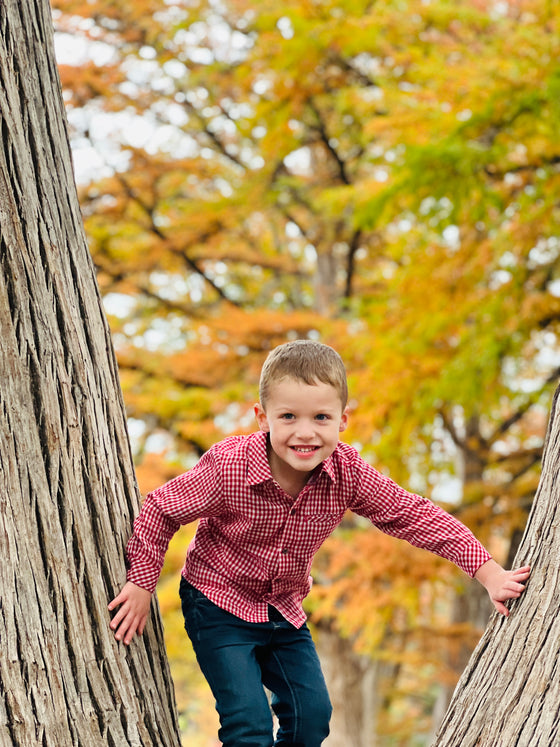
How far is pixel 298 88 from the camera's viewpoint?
9.12 m

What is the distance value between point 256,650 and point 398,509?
0.56 m

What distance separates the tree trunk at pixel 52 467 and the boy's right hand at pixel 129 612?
0.02 meters

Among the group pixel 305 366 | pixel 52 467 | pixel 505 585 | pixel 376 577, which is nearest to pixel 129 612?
pixel 52 467

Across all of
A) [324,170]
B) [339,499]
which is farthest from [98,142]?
[339,499]

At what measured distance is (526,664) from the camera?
174cm

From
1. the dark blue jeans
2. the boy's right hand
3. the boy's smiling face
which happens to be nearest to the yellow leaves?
the dark blue jeans

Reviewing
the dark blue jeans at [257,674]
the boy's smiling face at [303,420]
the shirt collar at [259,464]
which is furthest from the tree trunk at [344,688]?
the boy's smiling face at [303,420]

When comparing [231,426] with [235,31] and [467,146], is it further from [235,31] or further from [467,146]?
[235,31]

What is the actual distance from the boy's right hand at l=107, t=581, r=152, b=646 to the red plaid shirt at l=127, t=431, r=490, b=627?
0.30 metres

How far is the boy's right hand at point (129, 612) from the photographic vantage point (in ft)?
6.00

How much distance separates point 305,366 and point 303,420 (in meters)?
0.13

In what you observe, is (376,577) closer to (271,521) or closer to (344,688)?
(344,688)

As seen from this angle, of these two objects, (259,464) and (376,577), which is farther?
(376,577)

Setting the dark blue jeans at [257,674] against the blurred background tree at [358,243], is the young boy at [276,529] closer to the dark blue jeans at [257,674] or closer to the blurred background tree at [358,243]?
the dark blue jeans at [257,674]
